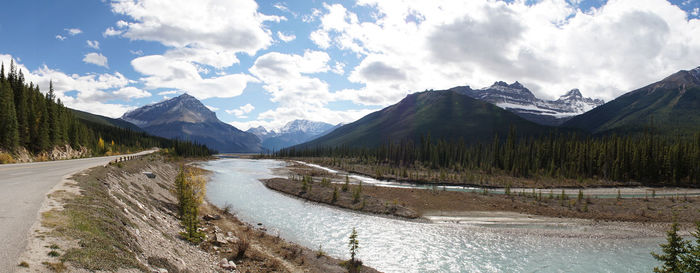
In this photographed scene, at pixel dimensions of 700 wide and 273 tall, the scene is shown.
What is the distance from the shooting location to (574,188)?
71125 millimetres

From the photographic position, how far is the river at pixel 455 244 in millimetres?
22062

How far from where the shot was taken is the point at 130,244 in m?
12.5

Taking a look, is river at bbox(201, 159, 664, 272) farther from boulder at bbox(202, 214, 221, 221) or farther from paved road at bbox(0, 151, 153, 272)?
paved road at bbox(0, 151, 153, 272)

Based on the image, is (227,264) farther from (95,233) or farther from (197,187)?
(197,187)

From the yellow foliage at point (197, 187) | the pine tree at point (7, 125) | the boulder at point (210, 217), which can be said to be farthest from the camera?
the pine tree at point (7, 125)

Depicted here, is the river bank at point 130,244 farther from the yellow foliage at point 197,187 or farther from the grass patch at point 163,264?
the yellow foliage at point 197,187

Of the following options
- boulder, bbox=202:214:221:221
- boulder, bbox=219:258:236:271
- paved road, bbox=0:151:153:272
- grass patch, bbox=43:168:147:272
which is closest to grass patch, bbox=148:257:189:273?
grass patch, bbox=43:168:147:272

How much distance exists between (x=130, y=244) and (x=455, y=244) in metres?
23.2

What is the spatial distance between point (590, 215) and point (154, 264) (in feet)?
150

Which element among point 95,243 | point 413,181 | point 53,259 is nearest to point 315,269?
point 95,243

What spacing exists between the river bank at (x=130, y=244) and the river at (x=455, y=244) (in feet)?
11.2

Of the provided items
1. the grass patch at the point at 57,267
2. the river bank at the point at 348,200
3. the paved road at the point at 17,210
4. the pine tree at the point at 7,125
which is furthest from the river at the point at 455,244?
the pine tree at the point at 7,125

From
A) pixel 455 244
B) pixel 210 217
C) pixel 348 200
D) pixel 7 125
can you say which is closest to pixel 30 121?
pixel 7 125

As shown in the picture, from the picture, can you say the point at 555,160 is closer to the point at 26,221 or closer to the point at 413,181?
the point at 413,181
